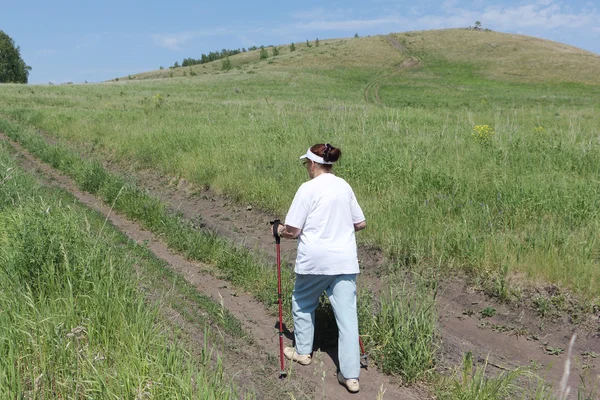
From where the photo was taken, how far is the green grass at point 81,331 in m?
3.27

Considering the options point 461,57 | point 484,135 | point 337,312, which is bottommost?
point 337,312

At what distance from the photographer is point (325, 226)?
14.5ft

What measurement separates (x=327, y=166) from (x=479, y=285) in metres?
2.86

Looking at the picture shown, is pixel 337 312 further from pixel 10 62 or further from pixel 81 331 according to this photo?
pixel 10 62

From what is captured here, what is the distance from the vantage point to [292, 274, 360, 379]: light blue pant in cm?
430

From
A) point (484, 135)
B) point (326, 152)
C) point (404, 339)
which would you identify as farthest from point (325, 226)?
point (484, 135)

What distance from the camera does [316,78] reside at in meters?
56.4

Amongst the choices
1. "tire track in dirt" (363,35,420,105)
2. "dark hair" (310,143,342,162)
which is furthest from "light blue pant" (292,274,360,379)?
"tire track in dirt" (363,35,420,105)

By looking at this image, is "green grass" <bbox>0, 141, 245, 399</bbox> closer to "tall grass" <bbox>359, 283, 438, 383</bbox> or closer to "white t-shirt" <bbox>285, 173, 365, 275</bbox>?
"white t-shirt" <bbox>285, 173, 365, 275</bbox>

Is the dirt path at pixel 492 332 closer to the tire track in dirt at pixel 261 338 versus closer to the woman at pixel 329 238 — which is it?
the tire track in dirt at pixel 261 338

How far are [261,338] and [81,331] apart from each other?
73.5 inches

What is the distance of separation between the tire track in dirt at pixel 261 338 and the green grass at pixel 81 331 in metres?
0.42

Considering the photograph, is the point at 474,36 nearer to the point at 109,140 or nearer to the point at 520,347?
the point at 109,140

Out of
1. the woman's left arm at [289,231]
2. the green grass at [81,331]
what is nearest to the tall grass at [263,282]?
the woman's left arm at [289,231]
